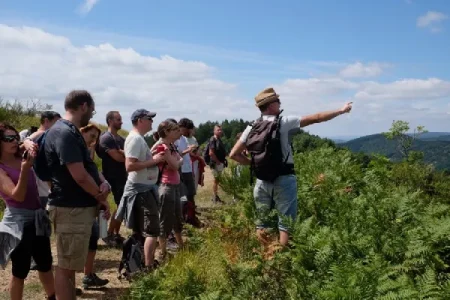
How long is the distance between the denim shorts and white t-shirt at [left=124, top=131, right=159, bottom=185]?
130 centimetres

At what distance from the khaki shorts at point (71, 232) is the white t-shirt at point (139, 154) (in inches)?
48.7

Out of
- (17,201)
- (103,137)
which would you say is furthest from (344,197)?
(17,201)

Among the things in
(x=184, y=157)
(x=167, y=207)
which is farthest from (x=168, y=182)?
→ (x=184, y=157)

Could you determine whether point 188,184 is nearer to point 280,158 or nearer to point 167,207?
point 167,207

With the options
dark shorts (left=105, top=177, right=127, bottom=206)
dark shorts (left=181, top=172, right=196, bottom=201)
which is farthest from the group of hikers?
dark shorts (left=181, top=172, right=196, bottom=201)

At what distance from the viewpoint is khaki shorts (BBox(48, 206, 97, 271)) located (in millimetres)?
3895

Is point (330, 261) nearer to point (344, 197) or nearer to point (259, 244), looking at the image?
point (259, 244)

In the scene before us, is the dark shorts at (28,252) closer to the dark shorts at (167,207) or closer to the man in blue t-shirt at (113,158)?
the dark shorts at (167,207)

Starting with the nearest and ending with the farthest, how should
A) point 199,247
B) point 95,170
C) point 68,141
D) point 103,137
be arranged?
1. point 68,141
2. point 95,170
3. point 199,247
4. point 103,137

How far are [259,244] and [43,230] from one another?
2.32m

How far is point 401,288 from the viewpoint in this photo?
3.32 meters

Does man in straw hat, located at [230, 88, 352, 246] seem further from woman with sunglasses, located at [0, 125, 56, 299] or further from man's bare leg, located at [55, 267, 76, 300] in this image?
woman with sunglasses, located at [0, 125, 56, 299]

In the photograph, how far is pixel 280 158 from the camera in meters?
4.54

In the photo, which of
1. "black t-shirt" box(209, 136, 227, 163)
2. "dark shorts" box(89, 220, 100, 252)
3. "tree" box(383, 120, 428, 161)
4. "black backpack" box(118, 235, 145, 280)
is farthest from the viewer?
"tree" box(383, 120, 428, 161)
